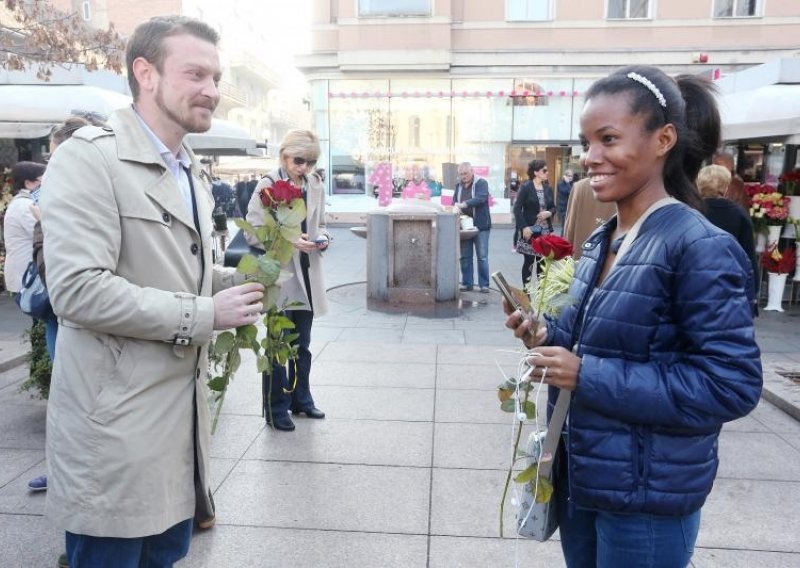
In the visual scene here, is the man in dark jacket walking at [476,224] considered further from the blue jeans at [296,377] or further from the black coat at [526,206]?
the blue jeans at [296,377]

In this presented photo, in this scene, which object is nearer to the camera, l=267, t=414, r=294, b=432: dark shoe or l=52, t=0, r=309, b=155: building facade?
l=267, t=414, r=294, b=432: dark shoe

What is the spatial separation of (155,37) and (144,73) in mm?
109

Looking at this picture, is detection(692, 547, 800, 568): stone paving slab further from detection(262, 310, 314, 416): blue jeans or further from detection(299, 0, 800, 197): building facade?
detection(299, 0, 800, 197): building facade

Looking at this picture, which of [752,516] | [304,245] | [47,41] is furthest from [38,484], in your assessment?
[47,41]

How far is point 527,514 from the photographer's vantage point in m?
1.91

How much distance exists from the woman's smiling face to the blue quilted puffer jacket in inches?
4.4

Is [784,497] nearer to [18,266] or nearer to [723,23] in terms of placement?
[18,266]

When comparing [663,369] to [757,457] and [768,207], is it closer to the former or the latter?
[757,457]

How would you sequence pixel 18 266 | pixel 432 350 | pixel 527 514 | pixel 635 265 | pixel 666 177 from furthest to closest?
pixel 432 350
pixel 18 266
pixel 527 514
pixel 666 177
pixel 635 265

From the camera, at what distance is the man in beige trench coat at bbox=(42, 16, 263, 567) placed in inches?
67.7

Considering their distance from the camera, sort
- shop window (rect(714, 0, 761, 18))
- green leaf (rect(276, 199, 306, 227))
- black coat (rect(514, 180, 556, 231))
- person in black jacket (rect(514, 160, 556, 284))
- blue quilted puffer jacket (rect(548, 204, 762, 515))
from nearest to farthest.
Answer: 1. blue quilted puffer jacket (rect(548, 204, 762, 515))
2. green leaf (rect(276, 199, 306, 227))
3. person in black jacket (rect(514, 160, 556, 284))
4. black coat (rect(514, 180, 556, 231))
5. shop window (rect(714, 0, 761, 18))

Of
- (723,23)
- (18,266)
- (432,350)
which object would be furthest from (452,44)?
(18,266)

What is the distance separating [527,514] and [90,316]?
1341 mm

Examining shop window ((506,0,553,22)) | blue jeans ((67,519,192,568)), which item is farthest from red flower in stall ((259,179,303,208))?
shop window ((506,0,553,22))
